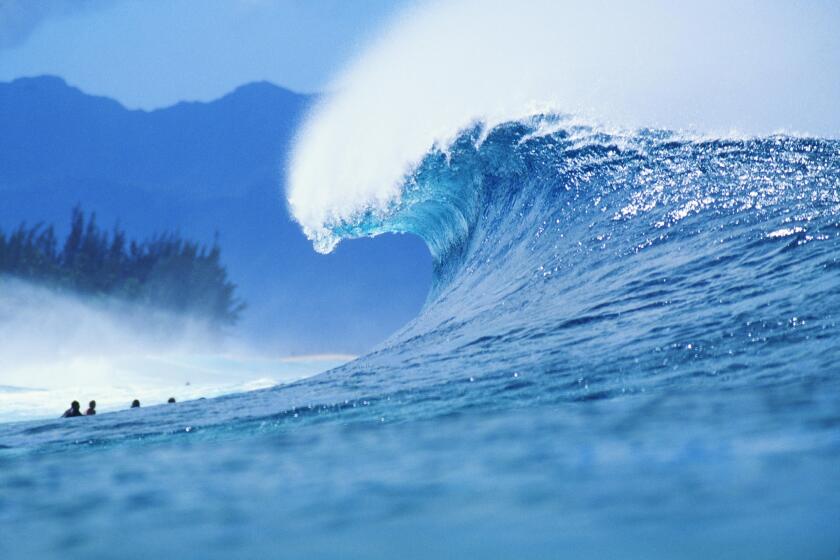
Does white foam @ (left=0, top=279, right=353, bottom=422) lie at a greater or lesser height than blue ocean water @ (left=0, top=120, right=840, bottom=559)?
greater

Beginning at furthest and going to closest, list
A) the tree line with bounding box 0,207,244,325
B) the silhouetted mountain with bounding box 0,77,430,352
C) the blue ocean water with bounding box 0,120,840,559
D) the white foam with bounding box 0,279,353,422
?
1. the silhouetted mountain with bounding box 0,77,430,352
2. the tree line with bounding box 0,207,244,325
3. the white foam with bounding box 0,279,353,422
4. the blue ocean water with bounding box 0,120,840,559

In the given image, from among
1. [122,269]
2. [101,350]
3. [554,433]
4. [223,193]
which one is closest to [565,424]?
[554,433]

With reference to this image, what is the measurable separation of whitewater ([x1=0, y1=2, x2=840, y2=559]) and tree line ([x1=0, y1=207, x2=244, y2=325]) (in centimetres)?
3892

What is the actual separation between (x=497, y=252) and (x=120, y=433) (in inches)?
212

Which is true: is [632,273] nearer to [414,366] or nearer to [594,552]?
[414,366]

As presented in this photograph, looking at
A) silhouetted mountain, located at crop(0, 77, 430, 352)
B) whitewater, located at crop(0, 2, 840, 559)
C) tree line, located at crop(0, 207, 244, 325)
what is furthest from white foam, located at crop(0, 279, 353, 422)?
silhouetted mountain, located at crop(0, 77, 430, 352)

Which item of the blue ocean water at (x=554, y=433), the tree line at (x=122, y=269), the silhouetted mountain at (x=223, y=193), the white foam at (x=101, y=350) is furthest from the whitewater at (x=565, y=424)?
the silhouetted mountain at (x=223, y=193)

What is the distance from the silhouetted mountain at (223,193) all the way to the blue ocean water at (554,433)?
58.5 meters

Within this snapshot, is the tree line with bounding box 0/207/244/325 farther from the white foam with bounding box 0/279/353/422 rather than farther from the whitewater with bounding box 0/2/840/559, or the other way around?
the whitewater with bounding box 0/2/840/559

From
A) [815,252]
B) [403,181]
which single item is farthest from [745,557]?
[403,181]

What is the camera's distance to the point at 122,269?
47.4m

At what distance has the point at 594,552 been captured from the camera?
178cm

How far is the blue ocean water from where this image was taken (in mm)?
1904

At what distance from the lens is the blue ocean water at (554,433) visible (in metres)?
1.90
